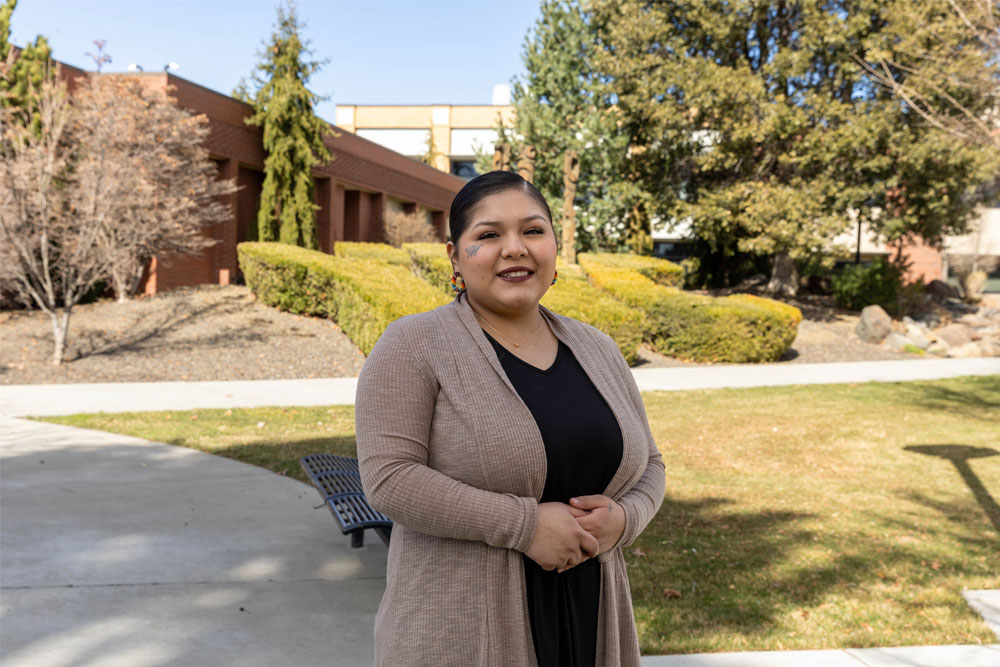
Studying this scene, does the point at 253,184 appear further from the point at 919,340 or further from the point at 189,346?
the point at 919,340

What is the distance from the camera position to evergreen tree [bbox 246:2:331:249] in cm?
1928

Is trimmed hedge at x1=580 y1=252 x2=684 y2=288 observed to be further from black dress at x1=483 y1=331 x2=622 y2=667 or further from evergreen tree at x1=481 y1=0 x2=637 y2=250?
black dress at x1=483 y1=331 x2=622 y2=667

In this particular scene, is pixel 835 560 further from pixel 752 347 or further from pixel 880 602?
pixel 752 347

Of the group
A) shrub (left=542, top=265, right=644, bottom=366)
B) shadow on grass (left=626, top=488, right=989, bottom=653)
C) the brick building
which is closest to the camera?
shadow on grass (left=626, top=488, right=989, bottom=653)

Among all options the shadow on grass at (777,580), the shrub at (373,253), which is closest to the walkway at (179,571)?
the shadow on grass at (777,580)

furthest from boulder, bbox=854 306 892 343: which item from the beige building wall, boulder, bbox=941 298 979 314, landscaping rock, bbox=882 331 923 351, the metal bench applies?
the beige building wall

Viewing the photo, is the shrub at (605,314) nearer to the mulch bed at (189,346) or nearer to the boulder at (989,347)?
the mulch bed at (189,346)

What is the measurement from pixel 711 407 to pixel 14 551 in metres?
7.27

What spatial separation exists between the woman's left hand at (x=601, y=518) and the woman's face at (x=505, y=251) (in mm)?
483

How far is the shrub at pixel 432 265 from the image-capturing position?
15156 mm

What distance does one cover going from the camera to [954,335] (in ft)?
60.7

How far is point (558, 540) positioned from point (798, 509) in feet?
14.2

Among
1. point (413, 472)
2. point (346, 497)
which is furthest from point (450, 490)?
point (346, 497)

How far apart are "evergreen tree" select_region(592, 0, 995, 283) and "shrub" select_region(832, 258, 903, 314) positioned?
4.06 ft
